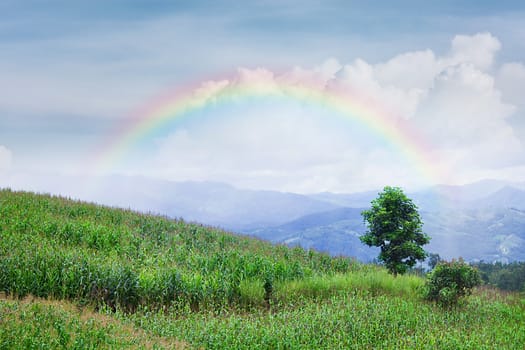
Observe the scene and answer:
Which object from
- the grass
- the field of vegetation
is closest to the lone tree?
the field of vegetation

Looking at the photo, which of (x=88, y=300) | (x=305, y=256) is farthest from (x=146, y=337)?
(x=305, y=256)

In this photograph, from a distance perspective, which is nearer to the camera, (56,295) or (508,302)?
(56,295)

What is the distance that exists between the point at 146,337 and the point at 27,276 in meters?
6.73

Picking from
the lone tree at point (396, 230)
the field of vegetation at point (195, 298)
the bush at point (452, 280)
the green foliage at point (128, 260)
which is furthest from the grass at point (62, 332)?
the lone tree at point (396, 230)

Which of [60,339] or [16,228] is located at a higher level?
[16,228]

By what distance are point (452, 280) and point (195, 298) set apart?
9.67 metres

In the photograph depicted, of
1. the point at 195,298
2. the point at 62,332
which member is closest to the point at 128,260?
the point at 195,298

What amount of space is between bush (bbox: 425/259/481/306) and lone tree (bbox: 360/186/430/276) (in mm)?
4969

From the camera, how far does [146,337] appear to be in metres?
10.9

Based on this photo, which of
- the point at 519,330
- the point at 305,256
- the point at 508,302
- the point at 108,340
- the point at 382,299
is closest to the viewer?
the point at 108,340

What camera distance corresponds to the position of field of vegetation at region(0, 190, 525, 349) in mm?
11203

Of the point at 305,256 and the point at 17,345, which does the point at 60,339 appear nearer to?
the point at 17,345

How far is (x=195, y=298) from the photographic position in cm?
1634

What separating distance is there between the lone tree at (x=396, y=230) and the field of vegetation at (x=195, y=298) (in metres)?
2.26
